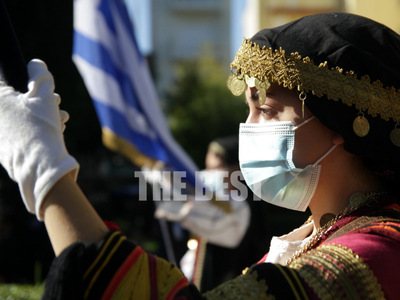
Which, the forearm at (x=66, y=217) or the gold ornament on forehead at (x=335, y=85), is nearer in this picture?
the forearm at (x=66, y=217)

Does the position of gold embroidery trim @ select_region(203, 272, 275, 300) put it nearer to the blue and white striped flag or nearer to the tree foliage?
the blue and white striped flag

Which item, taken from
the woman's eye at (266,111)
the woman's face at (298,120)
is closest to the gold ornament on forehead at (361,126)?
the woman's face at (298,120)

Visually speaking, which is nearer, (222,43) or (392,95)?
(392,95)

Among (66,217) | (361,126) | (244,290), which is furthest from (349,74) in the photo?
(66,217)

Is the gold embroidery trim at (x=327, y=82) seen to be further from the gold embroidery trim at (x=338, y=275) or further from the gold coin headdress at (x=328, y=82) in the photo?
the gold embroidery trim at (x=338, y=275)

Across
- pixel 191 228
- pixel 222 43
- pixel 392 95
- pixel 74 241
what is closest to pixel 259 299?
pixel 74 241

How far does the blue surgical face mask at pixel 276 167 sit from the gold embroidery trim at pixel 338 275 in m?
0.41

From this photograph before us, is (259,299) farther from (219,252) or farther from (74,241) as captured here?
(219,252)

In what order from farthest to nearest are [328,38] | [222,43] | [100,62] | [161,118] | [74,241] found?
[222,43]
[161,118]
[100,62]
[328,38]
[74,241]

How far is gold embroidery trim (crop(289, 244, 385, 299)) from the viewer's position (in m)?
1.59

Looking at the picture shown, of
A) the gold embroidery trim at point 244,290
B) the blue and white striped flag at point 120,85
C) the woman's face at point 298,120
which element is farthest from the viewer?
the blue and white striped flag at point 120,85

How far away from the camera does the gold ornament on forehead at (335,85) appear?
1954 mm

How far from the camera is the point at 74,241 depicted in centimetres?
144

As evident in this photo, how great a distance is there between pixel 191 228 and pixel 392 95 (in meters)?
5.08
